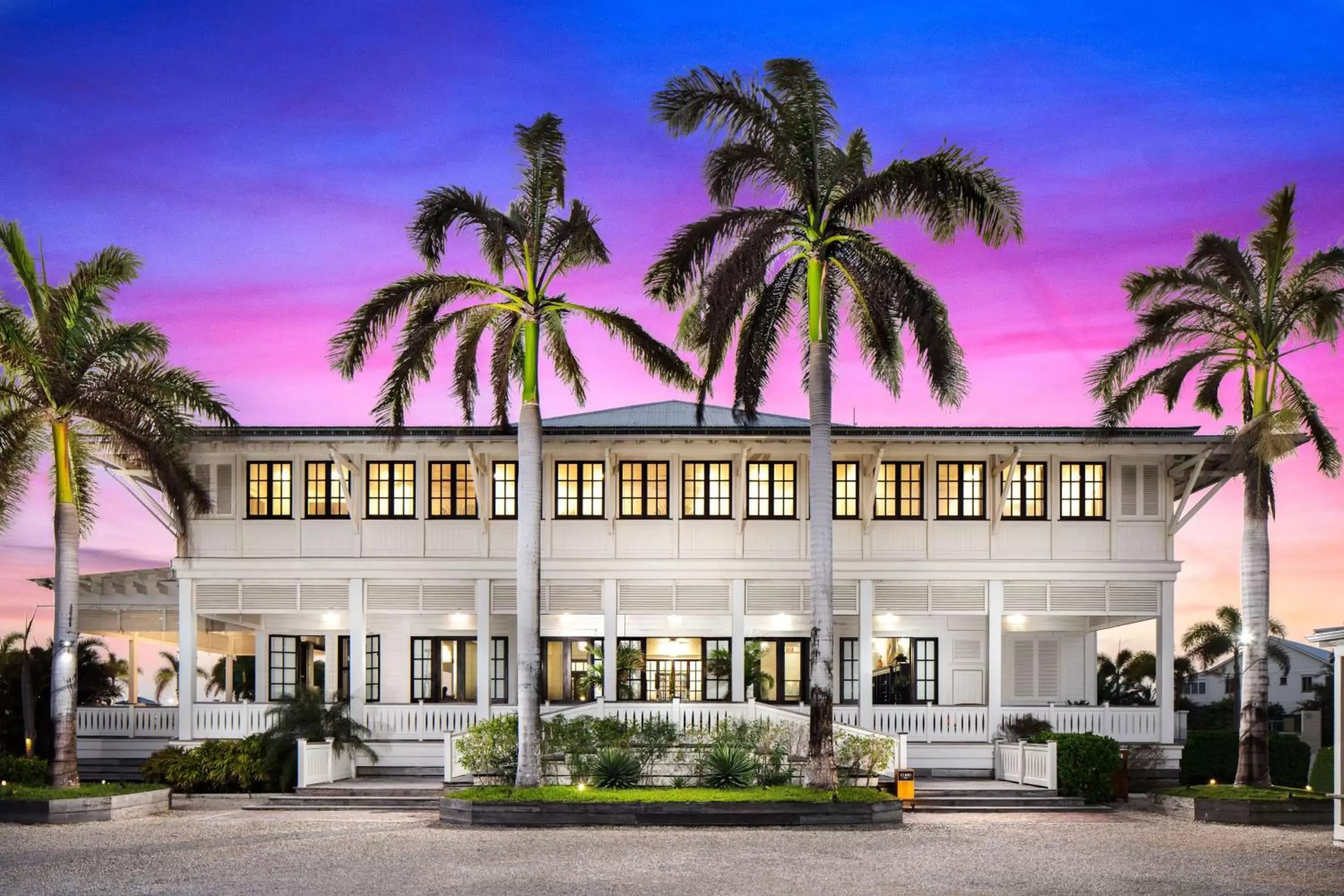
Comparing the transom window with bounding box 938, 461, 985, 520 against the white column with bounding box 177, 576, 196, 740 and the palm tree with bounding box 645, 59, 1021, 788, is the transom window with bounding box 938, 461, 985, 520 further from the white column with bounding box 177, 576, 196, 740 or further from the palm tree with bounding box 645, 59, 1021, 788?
the white column with bounding box 177, 576, 196, 740

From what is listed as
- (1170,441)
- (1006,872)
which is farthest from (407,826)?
(1170,441)

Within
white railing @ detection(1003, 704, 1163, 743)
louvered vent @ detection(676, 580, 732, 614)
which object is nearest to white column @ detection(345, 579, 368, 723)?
louvered vent @ detection(676, 580, 732, 614)

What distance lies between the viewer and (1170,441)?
28.4 meters

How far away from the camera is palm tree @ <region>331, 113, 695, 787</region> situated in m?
23.6

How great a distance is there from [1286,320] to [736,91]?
34.8ft

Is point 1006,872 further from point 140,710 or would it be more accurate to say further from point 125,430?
point 140,710

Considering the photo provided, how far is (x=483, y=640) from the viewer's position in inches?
1132

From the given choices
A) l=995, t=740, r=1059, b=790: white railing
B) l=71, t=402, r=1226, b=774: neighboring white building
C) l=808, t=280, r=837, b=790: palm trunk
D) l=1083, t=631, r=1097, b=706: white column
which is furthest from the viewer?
l=1083, t=631, r=1097, b=706: white column

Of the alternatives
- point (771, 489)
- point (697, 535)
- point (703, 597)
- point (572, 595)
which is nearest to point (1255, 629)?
point (771, 489)

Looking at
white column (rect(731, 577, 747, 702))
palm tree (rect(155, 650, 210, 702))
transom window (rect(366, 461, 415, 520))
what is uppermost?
transom window (rect(366, 461, 415, 520))

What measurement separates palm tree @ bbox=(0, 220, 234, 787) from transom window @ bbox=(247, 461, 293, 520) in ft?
16.0

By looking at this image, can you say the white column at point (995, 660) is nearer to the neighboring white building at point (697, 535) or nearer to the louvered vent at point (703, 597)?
the neighboring white building at point (697, 535)

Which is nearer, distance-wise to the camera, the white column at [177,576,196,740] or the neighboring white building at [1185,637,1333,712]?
the white column at [177,576,196,740]

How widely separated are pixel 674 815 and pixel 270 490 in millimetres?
12621
